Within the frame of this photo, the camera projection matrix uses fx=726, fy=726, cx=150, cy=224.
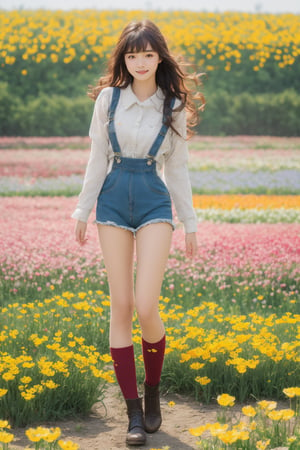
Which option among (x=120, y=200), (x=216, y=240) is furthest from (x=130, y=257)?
(x=216, y=240)

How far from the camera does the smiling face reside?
4.29 metres

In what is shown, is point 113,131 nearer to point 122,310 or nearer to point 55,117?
point 122,310

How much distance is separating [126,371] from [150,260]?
28.5 inches

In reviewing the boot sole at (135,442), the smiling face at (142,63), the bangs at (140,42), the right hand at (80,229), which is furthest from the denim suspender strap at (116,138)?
the boot sole at (135,442)

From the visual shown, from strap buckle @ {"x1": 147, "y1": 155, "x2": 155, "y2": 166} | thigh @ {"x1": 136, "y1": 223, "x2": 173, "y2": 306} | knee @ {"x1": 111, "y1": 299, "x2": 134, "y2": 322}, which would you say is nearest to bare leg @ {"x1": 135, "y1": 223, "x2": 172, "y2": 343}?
thigh @ {"x1": 136, "y1": 223, "x2": 173, "y2": 306}

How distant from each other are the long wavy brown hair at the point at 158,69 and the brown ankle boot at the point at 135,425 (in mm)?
1698

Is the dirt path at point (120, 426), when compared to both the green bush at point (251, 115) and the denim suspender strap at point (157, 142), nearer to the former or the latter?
the denim suspender strap at point (157, 142)

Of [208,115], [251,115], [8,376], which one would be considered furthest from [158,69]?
[251,115]

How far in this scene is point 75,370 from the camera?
187 inches

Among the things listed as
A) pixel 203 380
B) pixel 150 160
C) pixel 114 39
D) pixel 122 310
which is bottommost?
pixel 203 380

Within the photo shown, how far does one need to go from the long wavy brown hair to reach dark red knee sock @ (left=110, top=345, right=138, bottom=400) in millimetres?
1414

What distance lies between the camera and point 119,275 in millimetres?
4266

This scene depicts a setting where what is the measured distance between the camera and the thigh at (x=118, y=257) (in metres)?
4.23

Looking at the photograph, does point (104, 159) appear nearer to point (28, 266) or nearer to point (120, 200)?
point (120, 200)
